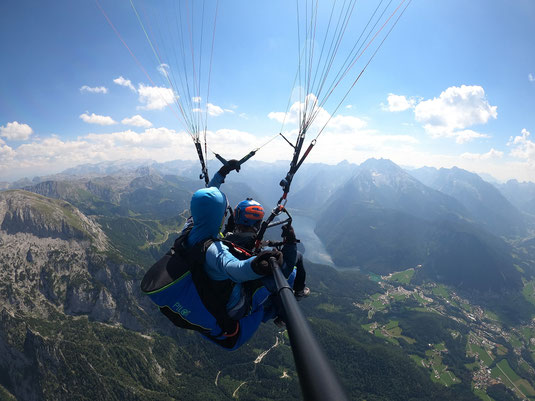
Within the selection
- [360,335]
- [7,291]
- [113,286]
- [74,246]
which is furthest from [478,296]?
[7,291]

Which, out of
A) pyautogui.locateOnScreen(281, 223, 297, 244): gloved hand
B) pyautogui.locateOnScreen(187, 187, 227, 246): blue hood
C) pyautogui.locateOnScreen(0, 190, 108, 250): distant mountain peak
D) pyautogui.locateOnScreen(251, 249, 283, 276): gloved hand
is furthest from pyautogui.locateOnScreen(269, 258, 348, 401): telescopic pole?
pyautogui.locateOnScreen(0, 190, 108, 250): distant mountain peak

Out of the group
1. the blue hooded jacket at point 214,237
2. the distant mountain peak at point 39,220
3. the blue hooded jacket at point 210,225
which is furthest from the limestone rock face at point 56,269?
the blue hooded jacket at point 210,225

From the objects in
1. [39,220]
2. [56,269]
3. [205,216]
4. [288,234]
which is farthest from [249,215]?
[39,220]

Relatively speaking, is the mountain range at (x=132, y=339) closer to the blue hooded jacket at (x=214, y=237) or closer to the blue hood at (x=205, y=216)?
the blue hooded jacket at (x=214, y=237)

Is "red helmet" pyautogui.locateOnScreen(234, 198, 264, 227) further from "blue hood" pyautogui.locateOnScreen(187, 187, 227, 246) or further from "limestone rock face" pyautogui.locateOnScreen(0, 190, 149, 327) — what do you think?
"limestone rock face" pyautogui.locateOnScreen(0, 190, 149, 327)

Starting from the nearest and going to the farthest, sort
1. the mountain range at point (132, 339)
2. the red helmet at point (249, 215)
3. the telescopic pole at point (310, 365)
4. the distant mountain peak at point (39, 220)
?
the telescopic pole at point (310, 365)
the red helmet at point (249, 215)
the mountain range at point (132, 339)
the distant mountain peak at point (39, 220)

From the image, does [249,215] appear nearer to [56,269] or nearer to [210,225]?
[210,225]

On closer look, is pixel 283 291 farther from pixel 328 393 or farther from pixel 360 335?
pixel 360 335
